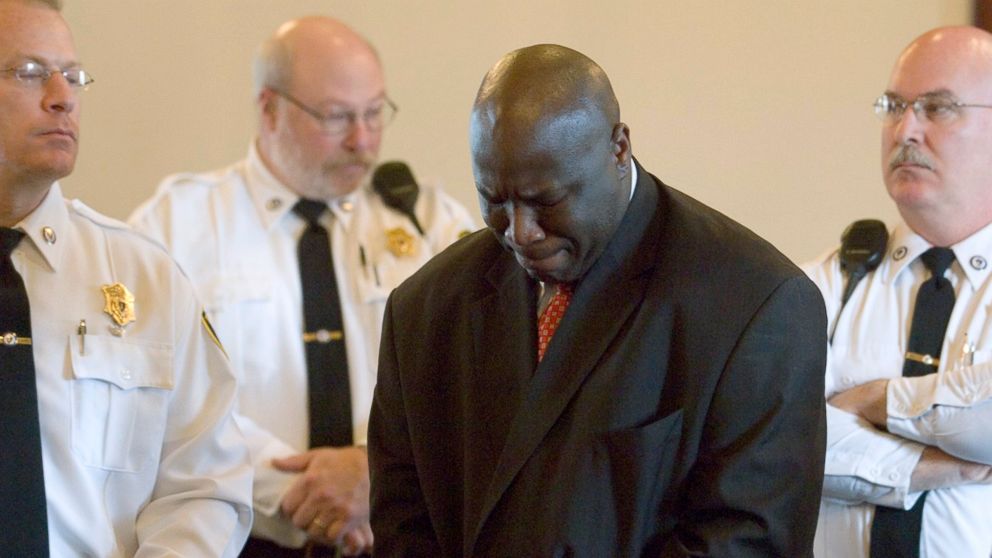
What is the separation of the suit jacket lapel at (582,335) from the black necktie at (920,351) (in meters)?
1.02

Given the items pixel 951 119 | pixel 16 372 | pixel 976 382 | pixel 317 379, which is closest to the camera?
pixel 16 372

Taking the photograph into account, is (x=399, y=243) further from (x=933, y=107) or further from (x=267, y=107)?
(x=933, y=107)

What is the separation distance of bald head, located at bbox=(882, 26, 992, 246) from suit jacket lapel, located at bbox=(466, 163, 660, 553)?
1141mm

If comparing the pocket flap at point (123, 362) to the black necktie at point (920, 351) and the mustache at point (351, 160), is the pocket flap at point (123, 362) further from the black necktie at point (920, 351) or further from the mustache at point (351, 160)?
the black necktie at point (920, 351)

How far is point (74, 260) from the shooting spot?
103 inches

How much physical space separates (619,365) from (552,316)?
176 mm

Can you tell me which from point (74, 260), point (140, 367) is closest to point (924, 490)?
point (140, 367)

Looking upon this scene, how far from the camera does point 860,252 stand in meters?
2.98

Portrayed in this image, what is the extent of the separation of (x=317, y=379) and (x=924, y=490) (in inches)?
58.1

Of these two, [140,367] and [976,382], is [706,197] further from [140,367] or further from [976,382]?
[140,367]

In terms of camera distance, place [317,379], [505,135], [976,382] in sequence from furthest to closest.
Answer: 1. [317,379]
2. [976,382]
3. [505,135]

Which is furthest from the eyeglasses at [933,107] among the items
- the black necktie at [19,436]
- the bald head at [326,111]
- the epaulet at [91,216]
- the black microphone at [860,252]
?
the black necktie at [19,436]

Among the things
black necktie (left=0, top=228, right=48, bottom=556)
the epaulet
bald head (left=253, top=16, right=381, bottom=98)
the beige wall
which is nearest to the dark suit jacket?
black necktie (left=0, top=228, right=48, bottom=556)

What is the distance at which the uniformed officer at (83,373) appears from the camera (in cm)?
245
